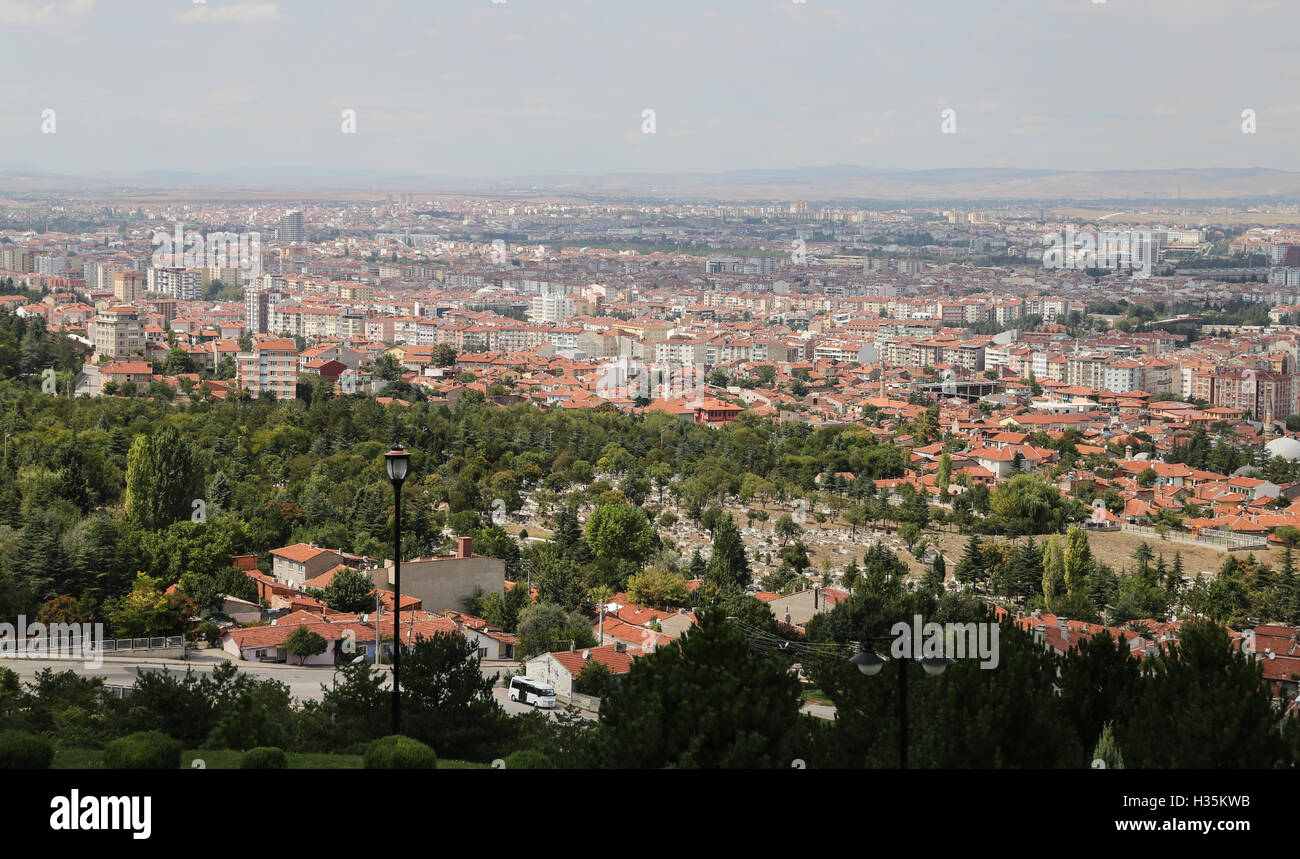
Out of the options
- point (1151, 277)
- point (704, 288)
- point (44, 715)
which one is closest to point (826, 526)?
point (44, 715)

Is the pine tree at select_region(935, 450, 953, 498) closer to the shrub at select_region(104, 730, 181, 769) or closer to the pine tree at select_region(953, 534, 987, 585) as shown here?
the pine tree at select_region(953, 534, 987, 585)

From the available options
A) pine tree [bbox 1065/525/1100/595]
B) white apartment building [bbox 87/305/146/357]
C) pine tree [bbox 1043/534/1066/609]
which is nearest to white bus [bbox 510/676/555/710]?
pine tree [bbox 1043/534/1066/609]

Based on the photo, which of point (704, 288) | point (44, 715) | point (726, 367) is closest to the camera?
point (44, 715)

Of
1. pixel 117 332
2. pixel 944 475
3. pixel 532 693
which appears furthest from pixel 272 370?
pixel 532 693

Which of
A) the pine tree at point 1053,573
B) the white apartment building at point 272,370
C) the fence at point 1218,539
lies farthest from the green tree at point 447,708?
the white apartment building at point 272,370

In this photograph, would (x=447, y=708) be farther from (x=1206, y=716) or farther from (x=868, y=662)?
(x=1206, y=716)
